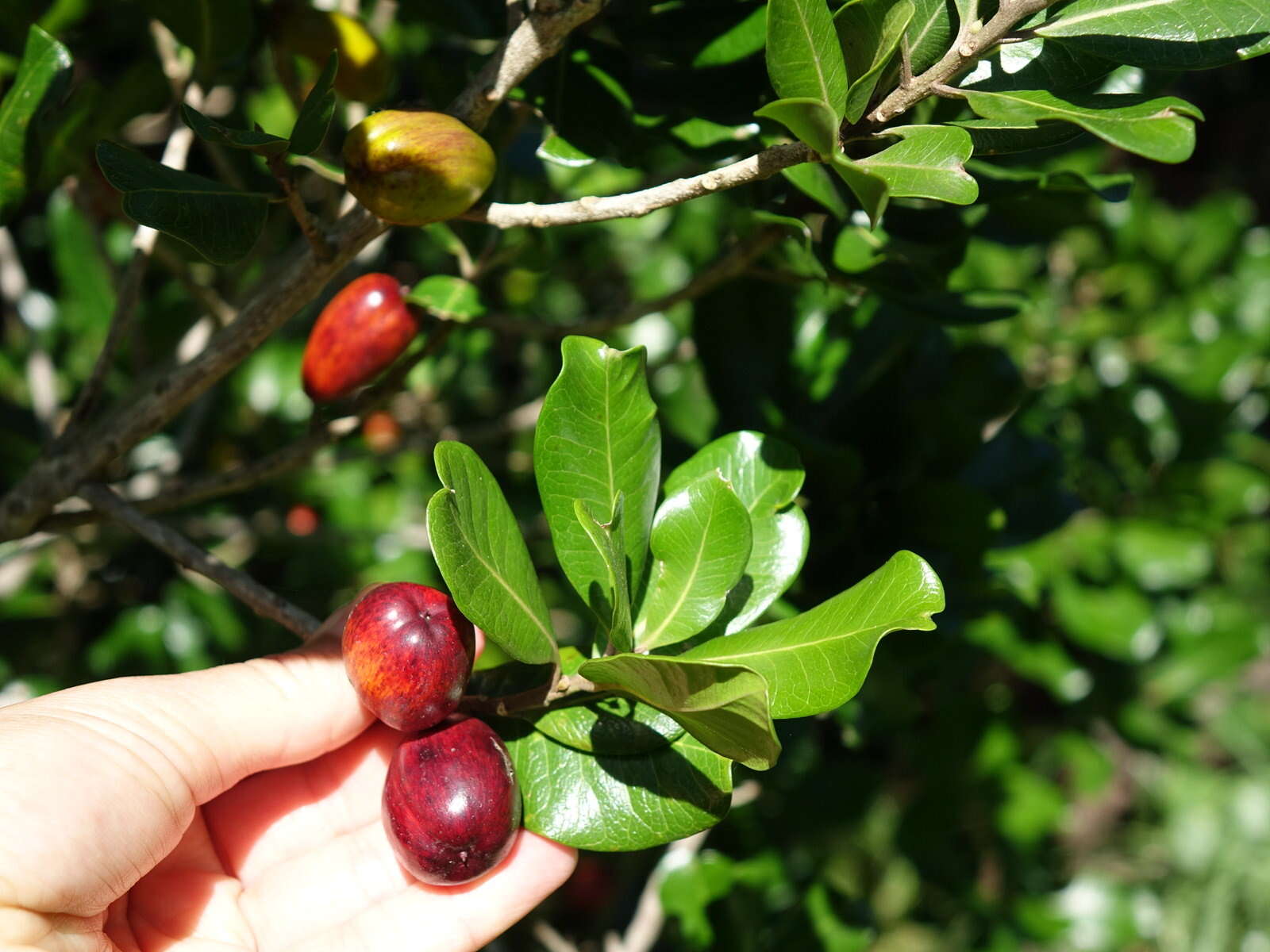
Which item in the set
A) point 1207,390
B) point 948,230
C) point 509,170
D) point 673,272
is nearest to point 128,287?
point 509,170

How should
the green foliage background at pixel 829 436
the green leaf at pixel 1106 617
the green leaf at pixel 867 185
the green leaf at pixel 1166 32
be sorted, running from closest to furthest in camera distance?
the green leaf at pixel 867 185, the green leaf at pixel 1166 32, the green foliage background at pixel 829 436, the green leaf at pixel 1106 617

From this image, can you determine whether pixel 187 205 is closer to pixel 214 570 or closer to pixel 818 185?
pixel 214 570

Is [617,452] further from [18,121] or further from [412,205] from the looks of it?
[18,121]

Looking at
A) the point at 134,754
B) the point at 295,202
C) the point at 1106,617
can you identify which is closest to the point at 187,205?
the point at 295,202

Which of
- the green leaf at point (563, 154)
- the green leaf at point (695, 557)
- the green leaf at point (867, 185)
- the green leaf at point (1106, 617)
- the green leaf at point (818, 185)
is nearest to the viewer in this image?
the green leaf at point (867, 185)

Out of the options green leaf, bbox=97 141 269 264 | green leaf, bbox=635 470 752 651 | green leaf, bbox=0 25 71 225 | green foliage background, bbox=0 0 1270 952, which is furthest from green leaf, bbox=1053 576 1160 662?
green leaf, bbox=0 25 71 225

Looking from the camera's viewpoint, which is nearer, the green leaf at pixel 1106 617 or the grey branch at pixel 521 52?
the grey branch at pixel 521 52

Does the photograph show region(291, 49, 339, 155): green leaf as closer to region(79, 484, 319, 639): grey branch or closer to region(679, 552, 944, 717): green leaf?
region(79, 484, 319, 639): grey branch

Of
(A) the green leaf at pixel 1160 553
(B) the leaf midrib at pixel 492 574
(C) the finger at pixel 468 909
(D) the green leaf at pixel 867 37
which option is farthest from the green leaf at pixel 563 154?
(A) the green leaf at pixel 1160 553

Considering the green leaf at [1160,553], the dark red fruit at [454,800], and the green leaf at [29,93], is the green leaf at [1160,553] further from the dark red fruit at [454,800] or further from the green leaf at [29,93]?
the green leaf at [29,93]
